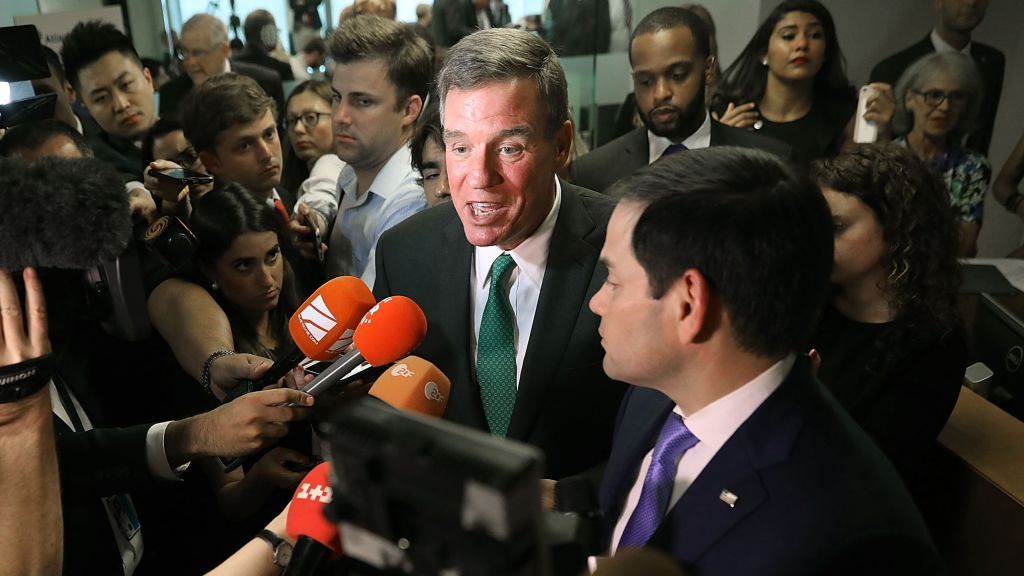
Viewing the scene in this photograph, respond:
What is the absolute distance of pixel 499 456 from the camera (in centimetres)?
52

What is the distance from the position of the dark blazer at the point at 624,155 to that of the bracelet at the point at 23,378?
7.51 feet

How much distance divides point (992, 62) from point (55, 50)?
485 centimetres

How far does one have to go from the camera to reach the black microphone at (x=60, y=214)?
1.07m

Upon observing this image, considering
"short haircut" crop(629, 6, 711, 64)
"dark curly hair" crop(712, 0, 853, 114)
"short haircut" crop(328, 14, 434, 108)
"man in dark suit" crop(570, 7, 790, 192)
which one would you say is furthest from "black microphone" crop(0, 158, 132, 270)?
"dark curly hair" crop(712, 0, 853, 114)

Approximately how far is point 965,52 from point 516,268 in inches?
136

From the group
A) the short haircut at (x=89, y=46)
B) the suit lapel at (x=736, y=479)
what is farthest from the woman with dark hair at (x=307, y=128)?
the suit lapel at (x=736, y=479)

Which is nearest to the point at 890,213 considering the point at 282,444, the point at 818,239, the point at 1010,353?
the point at 1010,353

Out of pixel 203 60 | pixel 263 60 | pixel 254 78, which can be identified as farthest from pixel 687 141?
pixel 263 60

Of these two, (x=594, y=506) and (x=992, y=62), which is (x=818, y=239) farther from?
(x=992, y=62)

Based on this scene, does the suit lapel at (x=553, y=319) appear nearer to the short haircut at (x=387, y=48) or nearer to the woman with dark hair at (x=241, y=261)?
the woman with dark hair at (x=241, y=261)

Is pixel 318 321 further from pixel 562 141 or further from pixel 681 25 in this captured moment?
pixel 681 25

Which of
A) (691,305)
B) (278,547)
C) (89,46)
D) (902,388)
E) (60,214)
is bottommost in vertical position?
(902,388)

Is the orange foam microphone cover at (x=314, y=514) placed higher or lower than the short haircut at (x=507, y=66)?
lower

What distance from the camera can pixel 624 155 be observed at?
314 cm
